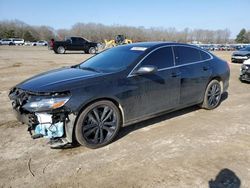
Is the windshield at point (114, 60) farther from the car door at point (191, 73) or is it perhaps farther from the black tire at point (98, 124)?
the car door at point (191, 73)

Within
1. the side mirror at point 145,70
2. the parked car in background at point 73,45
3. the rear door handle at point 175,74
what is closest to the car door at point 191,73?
the rear door handle at point 175,74

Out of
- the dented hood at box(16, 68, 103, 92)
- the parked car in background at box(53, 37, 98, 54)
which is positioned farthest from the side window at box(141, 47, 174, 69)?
the parked car in background at box(53, 37, 98, 54)

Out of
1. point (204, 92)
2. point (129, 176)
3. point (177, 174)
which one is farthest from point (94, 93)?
point (204, 92)

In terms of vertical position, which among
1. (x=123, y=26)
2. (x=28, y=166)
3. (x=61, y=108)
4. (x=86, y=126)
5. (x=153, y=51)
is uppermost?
(x=123, y=26)

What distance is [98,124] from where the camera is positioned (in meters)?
4.14

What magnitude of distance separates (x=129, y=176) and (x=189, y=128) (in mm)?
2091

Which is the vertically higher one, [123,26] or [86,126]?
[123,26]

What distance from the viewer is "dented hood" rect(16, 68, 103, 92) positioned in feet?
12.6

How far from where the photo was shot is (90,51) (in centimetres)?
2817

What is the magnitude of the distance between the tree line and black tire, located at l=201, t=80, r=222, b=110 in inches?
3527

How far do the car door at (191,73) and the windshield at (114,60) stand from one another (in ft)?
3.23

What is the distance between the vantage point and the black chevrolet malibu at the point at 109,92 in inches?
150

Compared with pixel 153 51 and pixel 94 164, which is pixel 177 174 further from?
pixel 153 51

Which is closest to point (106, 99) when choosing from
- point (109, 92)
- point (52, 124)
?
point (109, 92)
